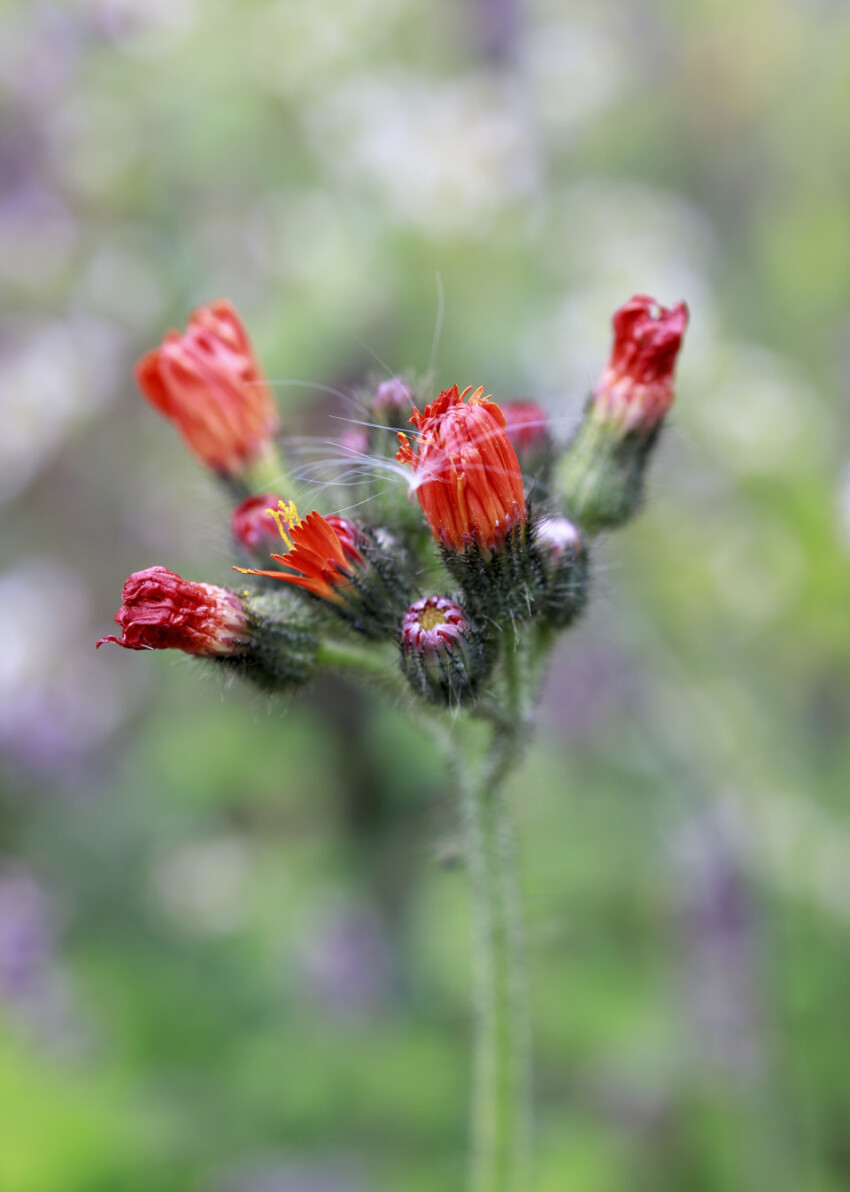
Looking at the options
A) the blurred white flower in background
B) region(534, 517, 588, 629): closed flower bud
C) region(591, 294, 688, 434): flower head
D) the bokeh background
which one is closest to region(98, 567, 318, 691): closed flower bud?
region(534, 517, 588, 629): closed flower bud

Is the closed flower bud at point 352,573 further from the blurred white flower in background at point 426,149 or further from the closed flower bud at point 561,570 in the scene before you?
the blurred white flower in background at point 426,149

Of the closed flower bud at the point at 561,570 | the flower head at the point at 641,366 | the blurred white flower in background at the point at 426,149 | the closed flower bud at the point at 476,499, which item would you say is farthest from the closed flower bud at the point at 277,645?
the blurred white flower in background at the point at 426,149

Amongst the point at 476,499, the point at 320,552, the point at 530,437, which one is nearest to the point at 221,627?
the point at 320,552

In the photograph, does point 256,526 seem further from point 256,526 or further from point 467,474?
point 467,474

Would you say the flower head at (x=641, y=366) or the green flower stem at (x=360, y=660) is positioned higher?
the flower head at (x=641, y=366)

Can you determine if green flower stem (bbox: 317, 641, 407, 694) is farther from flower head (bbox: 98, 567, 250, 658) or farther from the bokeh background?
the bokeh background

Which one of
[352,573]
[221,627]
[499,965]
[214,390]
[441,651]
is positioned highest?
[214,390]
